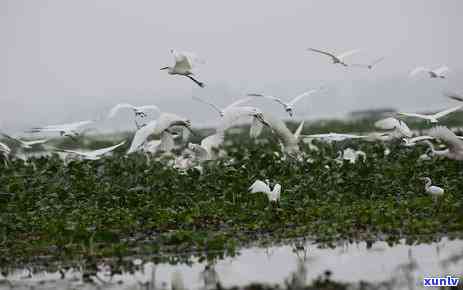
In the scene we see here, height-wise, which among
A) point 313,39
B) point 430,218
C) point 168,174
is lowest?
point 430,218

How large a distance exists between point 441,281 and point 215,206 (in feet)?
12.1

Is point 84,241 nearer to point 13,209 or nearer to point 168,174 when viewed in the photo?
point 13,209

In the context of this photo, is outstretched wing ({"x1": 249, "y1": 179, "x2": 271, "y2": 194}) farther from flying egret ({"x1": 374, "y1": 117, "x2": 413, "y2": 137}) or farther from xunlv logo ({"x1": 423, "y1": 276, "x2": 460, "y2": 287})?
xunlv logo ({"x1": 423, "y1": 276, "x2": 460, "y2": 287})

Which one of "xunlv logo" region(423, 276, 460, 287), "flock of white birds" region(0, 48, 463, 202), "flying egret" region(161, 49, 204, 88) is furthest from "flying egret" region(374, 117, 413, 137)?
"xunlv logo" region(423, 276, 460, 287)

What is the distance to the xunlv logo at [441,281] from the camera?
788 centimetres

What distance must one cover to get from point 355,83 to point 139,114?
7065 centimetres

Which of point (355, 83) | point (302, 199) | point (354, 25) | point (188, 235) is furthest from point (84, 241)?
point (354, 25)

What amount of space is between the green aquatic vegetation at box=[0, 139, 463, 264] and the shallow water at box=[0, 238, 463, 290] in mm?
413

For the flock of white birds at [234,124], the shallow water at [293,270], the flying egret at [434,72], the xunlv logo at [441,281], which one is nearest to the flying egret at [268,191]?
the flock of white birds at [234,124]

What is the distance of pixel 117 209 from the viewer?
11.2 m

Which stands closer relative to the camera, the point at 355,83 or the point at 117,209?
the point at 117,209

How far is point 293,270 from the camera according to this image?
28.4 feet

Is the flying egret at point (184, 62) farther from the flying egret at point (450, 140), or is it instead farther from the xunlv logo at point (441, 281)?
the xunlv logo at point (441, 281)

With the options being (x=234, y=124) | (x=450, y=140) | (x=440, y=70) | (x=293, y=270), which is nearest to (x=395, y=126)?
(x=450, y=140)
